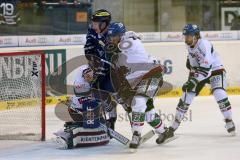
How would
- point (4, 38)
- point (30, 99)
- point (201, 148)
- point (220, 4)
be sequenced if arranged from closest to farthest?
point (201, 148) < point (30, 99) < point (4, 38) < point (220, 4)

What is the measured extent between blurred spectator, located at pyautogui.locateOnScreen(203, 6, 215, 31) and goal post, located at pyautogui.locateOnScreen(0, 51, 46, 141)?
4957mm

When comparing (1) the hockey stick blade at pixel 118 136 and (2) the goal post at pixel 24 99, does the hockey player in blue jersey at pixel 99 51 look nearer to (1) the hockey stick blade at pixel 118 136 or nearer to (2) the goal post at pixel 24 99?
(1) the hockey stick blade at pixel 118 136

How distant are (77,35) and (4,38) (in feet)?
3.82

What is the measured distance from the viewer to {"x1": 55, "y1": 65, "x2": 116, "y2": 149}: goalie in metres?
6.07

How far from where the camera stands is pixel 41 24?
10.1 meters

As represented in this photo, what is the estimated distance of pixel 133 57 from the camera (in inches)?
230

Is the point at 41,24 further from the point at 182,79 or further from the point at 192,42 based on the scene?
the point at 192,42

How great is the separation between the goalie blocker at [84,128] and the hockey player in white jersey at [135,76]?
309 millimetres

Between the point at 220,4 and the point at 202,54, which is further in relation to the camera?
the point at 220,4

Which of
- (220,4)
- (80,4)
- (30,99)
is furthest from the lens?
(220,4)

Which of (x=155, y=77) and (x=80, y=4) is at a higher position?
(x=80, y=4)

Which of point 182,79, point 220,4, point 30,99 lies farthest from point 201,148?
point 220,4

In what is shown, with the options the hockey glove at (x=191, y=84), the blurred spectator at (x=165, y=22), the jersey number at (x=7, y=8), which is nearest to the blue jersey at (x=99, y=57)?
Answer: the hockey glove at (x=191, y=84)

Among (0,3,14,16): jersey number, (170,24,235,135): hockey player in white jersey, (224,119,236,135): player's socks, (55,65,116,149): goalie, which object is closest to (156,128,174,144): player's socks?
(170,24,235,135): hockey player in white jersey
